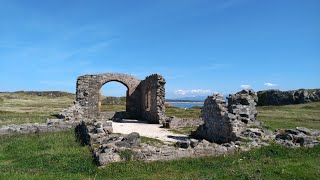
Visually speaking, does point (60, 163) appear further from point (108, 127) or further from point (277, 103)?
point (277, 103)

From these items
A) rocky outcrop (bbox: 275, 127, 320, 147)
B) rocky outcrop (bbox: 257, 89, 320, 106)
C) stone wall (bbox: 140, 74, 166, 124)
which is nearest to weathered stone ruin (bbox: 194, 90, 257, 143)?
rocky outcrop (bbox: 275, 127, 320, 147)

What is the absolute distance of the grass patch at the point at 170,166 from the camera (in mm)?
11375

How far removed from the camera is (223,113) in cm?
1973

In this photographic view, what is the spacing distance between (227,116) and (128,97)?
63.4ft

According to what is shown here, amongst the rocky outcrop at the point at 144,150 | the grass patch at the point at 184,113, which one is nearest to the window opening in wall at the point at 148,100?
the grass patch at the point at 184,113

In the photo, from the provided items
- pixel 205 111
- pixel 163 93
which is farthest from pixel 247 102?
pixel 163 93

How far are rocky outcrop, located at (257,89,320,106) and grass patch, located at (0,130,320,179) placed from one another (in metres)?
40.7

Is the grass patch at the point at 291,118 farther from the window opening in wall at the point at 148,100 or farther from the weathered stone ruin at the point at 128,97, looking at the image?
the window opening in wall at the point at 148,100

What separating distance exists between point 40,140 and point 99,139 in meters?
4.25

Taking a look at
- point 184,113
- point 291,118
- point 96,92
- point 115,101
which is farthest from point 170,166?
point 115,101

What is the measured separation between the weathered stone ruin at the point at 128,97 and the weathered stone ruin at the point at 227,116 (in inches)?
399

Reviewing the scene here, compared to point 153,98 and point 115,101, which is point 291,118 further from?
point 115,101

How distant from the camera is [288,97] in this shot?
55969 millimetres

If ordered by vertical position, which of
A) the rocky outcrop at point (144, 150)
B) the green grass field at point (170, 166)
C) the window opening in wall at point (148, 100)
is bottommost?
the green grass field at point (170, 166)
